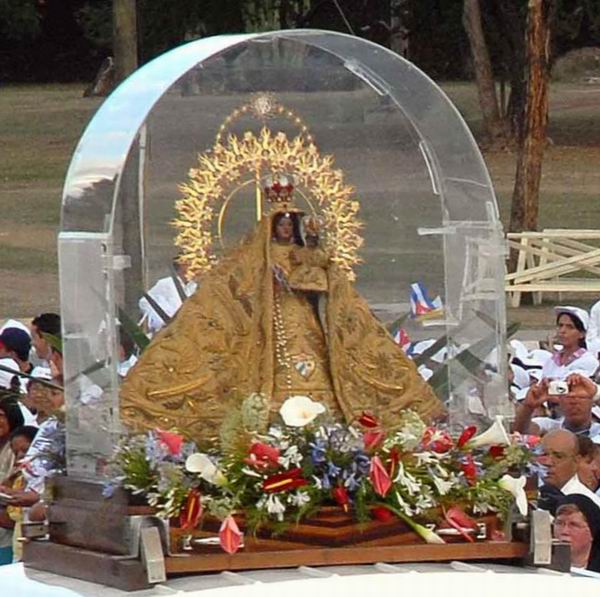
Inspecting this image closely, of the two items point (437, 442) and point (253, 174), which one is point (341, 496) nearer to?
point (437, 442)

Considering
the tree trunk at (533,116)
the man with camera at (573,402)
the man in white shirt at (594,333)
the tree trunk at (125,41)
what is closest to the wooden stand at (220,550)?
the man with camera at (573,402)

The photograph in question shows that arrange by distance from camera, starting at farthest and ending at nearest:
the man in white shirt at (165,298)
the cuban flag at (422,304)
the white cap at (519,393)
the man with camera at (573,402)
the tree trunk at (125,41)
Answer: the tree trunk at (125,41) → the white cap at (519,393) → the man with camera at (573,402) → the cuban flag at (422,304) → the man in white shirt at (165,298)

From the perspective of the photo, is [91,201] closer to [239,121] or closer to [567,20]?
[239,121]

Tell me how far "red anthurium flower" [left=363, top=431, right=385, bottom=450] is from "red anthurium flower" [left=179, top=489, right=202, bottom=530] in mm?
466

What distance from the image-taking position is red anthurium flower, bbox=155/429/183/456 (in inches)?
198

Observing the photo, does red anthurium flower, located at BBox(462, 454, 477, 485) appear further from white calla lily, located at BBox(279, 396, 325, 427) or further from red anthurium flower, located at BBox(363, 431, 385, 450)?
white calla lily, located at BBox(279, 396, 325, 427)

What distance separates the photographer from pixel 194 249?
19.6 ft

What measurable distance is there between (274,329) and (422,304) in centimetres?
75

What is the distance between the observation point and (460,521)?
504cm

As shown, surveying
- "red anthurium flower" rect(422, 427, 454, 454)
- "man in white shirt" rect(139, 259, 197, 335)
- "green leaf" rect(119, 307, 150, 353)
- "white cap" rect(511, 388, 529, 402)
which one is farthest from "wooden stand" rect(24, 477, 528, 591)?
"white cap" rect(511, 388, 529, 402)

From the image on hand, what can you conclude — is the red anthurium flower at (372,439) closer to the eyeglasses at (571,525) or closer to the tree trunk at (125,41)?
the eyeglasses at (571,525)

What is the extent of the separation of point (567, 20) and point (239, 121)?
3772 centimetres

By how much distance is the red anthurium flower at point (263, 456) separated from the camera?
495cm

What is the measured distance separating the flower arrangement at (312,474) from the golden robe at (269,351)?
0.26 m
